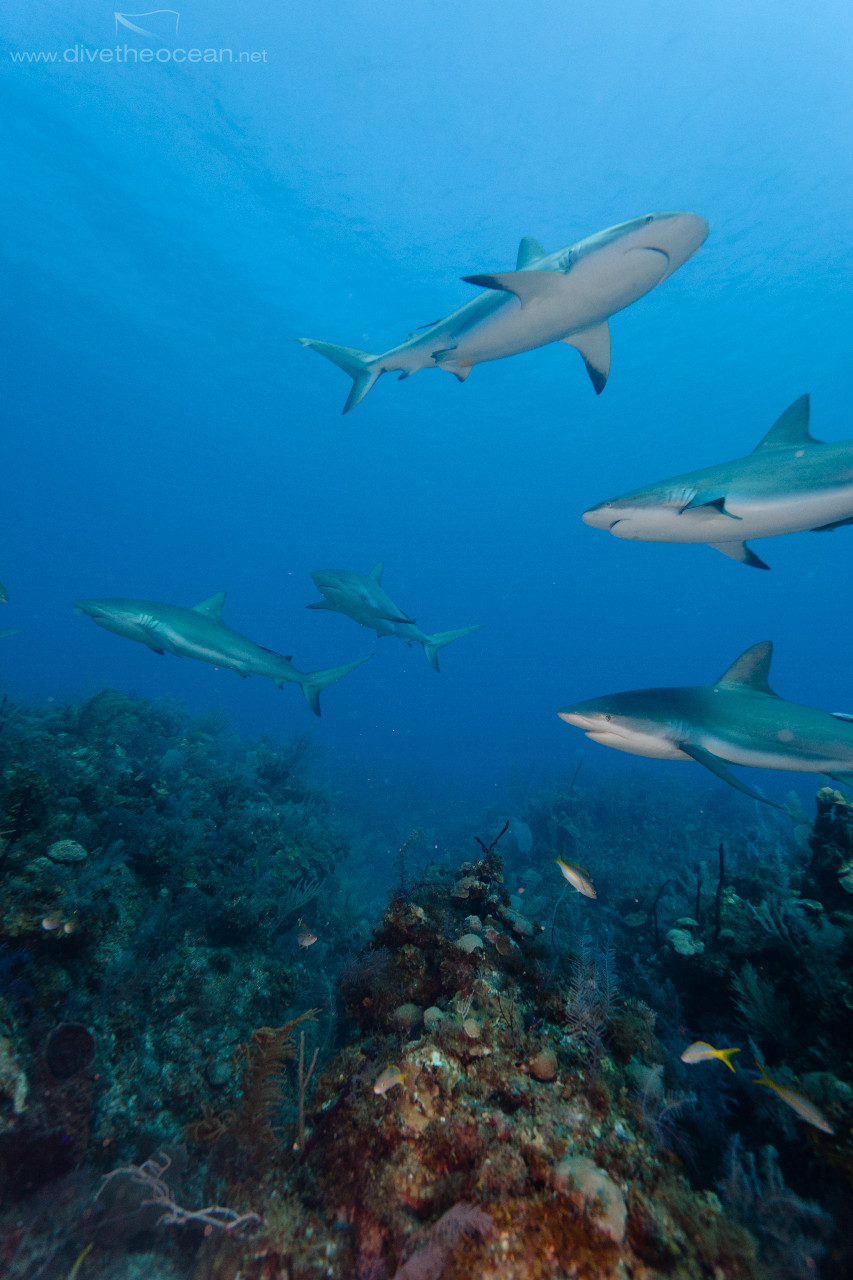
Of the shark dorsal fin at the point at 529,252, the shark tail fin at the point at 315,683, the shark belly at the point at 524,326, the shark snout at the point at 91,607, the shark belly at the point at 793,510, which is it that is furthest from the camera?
the shark tail fin at the point at 315,683

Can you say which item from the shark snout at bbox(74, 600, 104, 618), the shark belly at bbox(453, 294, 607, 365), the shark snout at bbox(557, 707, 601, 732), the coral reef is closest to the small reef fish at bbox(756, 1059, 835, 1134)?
the coral reef

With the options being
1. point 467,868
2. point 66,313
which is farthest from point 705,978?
point 66,313

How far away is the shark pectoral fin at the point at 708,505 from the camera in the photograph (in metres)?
3.47

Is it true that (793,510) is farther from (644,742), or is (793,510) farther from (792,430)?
(644,742)

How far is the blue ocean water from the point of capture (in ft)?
98.6

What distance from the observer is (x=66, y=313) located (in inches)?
1909

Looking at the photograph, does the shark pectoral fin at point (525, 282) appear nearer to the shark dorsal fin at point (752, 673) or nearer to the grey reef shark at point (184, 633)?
the shark dorsal fin at point (752, 673)

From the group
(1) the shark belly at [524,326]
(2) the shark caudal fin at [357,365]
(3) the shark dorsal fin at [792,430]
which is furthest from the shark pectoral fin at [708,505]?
(2) the shark caudal fin at [357,365]

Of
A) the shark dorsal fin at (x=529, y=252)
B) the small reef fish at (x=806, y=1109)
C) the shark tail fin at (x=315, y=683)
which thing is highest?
the shark dorsal fin at (x=529, y=252)

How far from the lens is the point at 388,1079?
2.54 metres

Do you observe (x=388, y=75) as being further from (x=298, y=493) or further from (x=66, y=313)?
(x=298, y=493)

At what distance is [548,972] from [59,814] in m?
5.48

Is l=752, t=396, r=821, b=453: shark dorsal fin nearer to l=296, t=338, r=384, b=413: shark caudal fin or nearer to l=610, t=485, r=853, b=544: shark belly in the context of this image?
l=610, t=485, r=853, b=544: shark belly

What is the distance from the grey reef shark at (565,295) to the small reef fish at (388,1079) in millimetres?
5217
